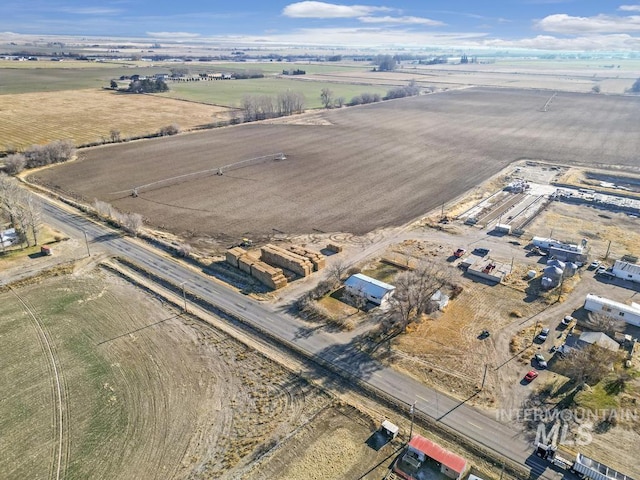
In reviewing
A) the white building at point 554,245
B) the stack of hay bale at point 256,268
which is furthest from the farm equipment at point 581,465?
the white building at point 554,245

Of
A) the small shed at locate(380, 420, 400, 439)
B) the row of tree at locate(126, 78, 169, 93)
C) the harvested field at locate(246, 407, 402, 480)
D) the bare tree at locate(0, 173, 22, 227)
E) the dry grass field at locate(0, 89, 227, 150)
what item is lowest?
the harvested field at locate(246, 407, 402, 480)

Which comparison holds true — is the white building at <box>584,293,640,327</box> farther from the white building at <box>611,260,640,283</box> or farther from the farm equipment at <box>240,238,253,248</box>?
the farm equipment at <box>240,238,253,248</box>

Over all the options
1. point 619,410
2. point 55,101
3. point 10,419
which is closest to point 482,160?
point 619,410

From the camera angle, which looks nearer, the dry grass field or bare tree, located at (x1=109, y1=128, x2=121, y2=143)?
bare tree, located at (x1=109, y1=128, x2=121, y2=143)

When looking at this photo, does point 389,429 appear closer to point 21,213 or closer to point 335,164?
point 21,213

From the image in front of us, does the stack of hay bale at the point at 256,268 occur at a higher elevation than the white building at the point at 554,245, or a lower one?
lower

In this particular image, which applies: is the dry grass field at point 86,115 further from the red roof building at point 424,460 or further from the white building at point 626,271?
the white building at point 626,271

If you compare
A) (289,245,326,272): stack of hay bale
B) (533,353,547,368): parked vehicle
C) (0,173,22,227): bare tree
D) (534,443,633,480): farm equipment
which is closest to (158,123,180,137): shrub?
(0,173,22,227): bare tree
